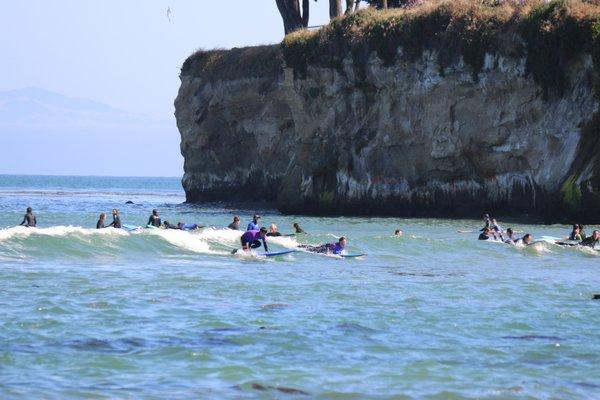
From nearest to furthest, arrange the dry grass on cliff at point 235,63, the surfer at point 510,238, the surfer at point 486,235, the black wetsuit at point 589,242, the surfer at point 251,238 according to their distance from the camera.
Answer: the surfer at point 251,238
the black wetsuit at point 589,242
the surfer at point 510,238
the surfer at point 486,235
the dry grass on cliff at point 235,63

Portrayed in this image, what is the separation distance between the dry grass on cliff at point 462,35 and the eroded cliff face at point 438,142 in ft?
1.56

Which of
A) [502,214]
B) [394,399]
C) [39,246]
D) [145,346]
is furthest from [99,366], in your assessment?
[502,214]

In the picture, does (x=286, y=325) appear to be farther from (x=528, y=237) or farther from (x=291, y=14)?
(x=291, y=14)

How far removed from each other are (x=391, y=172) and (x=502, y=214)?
6641mm

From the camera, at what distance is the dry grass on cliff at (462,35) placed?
4538cm

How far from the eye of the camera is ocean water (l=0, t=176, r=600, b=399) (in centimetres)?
1319

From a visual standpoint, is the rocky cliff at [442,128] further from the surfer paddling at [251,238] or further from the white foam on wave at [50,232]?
the white foam on wave at [50,232]

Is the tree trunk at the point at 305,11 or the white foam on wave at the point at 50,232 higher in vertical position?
the tree trunk at the point at 305,11

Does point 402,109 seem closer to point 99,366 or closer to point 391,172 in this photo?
point 391,172

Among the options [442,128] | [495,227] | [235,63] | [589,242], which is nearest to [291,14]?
[235,63]

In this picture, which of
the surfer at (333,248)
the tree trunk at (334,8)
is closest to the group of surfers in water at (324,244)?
the surfer at (333,248)

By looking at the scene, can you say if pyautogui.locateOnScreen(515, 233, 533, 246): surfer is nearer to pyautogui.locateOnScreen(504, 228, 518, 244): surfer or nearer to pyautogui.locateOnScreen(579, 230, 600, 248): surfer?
pyautogui.locateOnScreen(504, 228, 518, 244): surfer

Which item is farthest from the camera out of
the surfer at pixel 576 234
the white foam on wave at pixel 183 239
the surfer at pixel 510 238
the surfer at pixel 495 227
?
the surfer at pixel 495 227

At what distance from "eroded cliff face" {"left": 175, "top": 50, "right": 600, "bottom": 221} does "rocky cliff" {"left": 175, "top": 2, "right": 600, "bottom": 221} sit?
0.05 m
